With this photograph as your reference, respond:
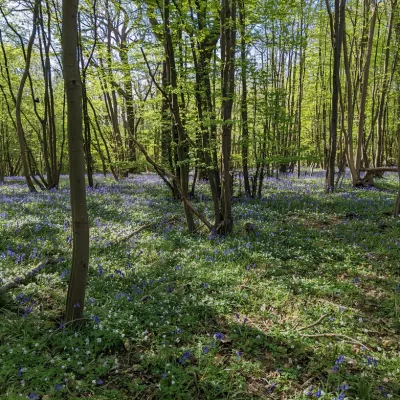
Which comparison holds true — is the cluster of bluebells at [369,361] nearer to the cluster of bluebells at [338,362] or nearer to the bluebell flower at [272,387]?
the cluster of bluebells at [338,362]

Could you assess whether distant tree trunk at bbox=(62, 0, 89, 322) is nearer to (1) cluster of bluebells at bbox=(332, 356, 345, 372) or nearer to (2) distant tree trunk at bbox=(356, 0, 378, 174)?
(1) cluster of bluebells at bbox=(332, 356, 345, 372)

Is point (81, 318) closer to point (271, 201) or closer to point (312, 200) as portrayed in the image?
point (271, 201)

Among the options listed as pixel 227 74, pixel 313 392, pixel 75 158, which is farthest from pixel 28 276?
pixel 227 74

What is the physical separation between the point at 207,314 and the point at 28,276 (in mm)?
2765

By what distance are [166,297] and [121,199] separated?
687 centimetres

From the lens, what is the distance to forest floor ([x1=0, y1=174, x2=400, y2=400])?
2.97m

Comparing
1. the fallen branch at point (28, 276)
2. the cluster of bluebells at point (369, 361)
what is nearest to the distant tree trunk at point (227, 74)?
the fallen branch at point (28, 276)

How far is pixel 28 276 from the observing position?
4.65 m

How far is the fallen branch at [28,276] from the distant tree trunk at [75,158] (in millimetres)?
1241

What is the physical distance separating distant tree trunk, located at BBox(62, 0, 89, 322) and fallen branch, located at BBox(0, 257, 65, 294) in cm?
124

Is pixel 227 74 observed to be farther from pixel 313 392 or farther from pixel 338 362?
pixel 313 392

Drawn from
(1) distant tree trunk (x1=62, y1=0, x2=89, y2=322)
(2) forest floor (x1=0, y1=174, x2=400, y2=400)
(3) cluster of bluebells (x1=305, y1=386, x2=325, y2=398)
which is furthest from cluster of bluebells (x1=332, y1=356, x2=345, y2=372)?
(1) distant tree trunk (x1=62, y1=0, x2=89, y2=322)

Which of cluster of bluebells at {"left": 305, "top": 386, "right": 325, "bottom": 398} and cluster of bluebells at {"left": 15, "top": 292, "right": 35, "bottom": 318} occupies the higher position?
cluster of bluebells at {"left": 15, "top": 292, "right": 35, "bottom": 318}

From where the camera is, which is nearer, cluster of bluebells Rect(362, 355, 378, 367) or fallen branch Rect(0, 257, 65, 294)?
cluster of bluebells Rect(362, 355, 378, 367)
